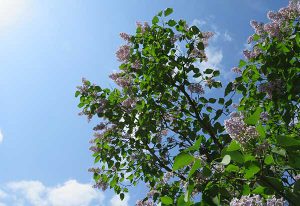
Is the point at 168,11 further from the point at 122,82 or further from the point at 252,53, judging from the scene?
the point at 252,53

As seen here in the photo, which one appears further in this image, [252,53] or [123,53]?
[123,53]

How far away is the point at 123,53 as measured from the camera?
6.82 m

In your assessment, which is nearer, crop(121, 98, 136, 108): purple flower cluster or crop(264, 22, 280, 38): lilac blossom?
crop(264, 22, 280, 38): lilac blossom

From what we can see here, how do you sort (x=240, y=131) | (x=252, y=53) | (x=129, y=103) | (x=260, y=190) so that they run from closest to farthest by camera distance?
1. (x=260, y=190)
2. (x=240, y=131)
3. (x=252, y=53)
4. (x=129, y=103)

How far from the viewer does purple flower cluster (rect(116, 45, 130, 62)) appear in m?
6.79

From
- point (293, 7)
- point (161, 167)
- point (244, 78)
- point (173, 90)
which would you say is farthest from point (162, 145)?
point (293, 7)

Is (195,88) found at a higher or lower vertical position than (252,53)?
higher

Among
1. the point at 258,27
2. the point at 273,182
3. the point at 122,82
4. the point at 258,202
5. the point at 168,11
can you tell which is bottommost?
the point at 258,202

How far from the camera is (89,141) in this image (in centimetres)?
722

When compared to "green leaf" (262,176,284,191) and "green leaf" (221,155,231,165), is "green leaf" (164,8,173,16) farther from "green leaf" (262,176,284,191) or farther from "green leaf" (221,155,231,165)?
"green leaf" (221,155,231,165)

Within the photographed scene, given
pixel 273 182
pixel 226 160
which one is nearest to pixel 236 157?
pixel 226 160

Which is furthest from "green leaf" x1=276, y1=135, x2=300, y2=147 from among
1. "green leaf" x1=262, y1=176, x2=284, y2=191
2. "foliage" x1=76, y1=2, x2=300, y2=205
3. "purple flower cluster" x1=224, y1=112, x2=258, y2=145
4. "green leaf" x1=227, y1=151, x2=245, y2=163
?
"foliage" x1=76, y1=2, x2=300, y2=205

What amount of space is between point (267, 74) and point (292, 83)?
451 mm

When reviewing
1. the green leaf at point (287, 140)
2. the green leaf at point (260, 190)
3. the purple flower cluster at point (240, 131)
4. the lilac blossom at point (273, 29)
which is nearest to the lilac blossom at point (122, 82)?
the lilac blossom at point (273, 29)
